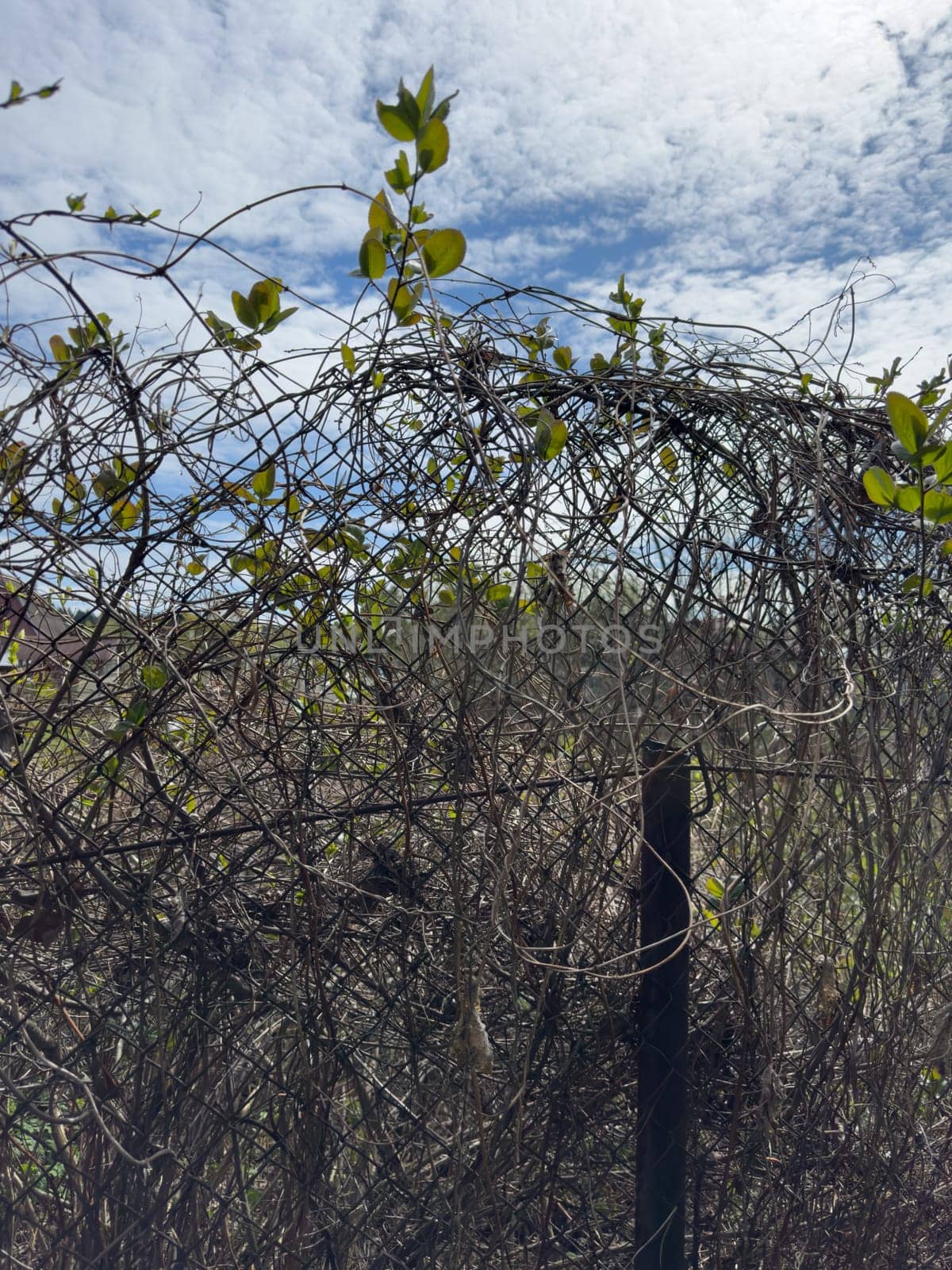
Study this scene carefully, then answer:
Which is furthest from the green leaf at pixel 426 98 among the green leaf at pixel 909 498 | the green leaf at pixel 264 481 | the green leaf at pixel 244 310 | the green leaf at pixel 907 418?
the green leaf at pixel 909 498

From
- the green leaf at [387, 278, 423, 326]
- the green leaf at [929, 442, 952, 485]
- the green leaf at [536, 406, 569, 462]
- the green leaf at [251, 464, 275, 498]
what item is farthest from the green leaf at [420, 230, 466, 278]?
the green leaf at [929, 442, 952, 485]

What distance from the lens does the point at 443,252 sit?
4.64 ft

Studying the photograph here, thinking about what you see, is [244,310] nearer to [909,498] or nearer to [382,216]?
[382,216]

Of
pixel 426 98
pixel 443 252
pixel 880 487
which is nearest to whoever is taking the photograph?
pixel 426 98

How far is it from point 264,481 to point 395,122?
59cm

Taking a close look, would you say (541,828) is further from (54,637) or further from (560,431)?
(54,637)

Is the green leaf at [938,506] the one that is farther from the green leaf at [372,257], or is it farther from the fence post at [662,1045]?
the green leaf at [372,257]

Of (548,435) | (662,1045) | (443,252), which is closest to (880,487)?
(548,435)

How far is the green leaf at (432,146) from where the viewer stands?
4.33ft

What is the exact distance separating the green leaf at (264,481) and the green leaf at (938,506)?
3.66 feet

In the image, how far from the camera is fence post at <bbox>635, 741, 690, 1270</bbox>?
1599 mm

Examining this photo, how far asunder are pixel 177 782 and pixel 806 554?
1260 mm

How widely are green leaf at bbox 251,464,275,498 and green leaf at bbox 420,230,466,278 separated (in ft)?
1.37

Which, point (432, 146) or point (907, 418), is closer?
point (432, 146)
